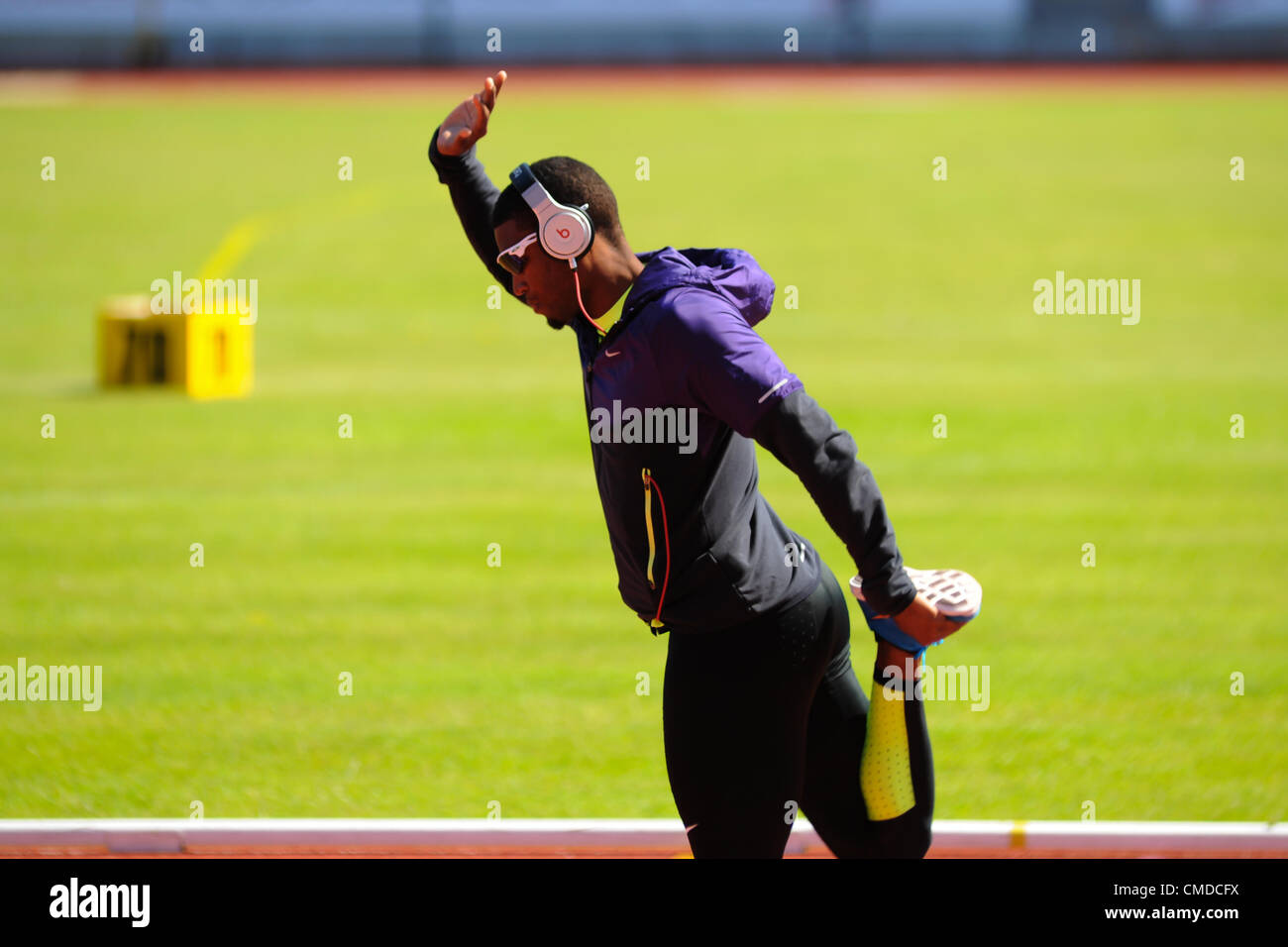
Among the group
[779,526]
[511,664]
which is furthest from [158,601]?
[779,526]

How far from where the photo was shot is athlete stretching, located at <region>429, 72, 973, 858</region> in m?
3.44

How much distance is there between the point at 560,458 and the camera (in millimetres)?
13125

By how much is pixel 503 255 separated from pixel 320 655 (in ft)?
15.5

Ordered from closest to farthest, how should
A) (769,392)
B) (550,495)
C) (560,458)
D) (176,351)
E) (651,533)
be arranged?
(769,392), (651,533), (550,495), (560,458), (176,351)

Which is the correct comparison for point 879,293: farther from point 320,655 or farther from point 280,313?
point 320,655

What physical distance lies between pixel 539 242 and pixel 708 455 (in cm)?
68

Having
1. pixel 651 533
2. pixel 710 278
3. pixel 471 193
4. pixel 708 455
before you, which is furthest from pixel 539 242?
pixel 471 193

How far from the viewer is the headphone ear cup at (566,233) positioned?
11.7ft

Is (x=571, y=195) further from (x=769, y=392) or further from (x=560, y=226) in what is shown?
(x=769, y=392)

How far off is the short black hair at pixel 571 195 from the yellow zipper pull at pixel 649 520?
24.9 inches

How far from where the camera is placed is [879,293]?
2242cm

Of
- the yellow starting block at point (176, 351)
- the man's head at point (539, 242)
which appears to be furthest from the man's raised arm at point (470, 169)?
the yellow starting block at point (176, 351)

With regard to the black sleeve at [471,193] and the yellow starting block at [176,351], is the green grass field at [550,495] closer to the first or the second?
the yellow starting block at [176,351]

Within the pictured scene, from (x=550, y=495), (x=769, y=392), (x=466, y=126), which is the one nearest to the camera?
(x=769, y=392)
